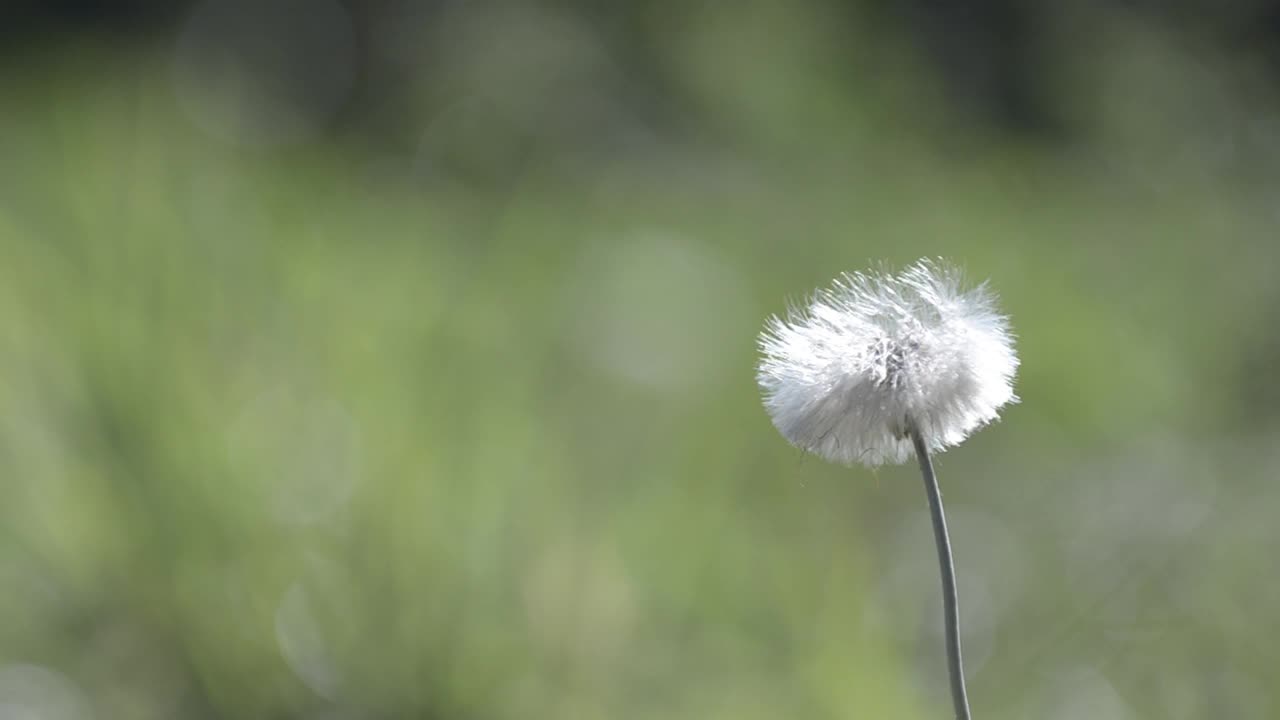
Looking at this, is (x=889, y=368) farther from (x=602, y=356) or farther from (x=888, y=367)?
(x=602, y=356)

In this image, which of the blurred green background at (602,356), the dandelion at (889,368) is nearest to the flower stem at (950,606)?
the dandelion at (889,368)

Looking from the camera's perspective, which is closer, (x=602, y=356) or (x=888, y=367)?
(x=888, y=367)

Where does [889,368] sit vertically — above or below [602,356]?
below

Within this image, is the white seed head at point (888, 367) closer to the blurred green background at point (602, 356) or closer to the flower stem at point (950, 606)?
the flower stem at point (950, 606)

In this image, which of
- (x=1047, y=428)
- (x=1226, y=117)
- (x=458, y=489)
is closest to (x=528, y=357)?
(x=458, y=489)

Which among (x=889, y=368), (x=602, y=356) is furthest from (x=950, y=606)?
(x=602, y=356)

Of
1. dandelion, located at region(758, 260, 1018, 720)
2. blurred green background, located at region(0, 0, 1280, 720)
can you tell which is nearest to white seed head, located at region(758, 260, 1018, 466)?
dandelion, located at region(758, 260, 1018, 720)

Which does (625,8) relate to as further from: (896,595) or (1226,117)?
(896,595)
